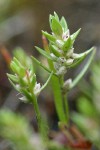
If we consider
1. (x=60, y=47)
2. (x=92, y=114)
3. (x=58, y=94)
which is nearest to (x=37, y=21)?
(x=92, y=114)

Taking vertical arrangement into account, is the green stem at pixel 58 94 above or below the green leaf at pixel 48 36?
below

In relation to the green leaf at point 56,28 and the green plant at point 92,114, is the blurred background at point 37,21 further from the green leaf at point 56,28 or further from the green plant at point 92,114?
the green leaf at point 56,28

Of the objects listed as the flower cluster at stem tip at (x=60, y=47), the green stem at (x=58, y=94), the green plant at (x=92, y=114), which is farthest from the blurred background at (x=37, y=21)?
the flower cluster at stem tip at (x=60, y=47)

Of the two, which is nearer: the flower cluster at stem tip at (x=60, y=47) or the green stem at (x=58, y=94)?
the flower cluster at stem tip at (x=60, y=47)

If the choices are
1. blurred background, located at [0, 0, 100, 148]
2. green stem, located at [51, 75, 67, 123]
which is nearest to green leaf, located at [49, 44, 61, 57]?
green stem, located at [51, 75, 67, 123]

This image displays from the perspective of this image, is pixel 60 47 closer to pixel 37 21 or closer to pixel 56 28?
pixel 56 28

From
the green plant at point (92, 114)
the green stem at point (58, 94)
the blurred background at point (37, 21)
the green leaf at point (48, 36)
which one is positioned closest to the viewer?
the green leaf at point (48, 36)

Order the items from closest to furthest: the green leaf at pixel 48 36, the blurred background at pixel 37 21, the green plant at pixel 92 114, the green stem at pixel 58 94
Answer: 1. the green leaf at pixel 48 36
2. the green stem at pixel 58 94
3. the green plant at pixel 92 114
4. the blurred background at pixel 37 21

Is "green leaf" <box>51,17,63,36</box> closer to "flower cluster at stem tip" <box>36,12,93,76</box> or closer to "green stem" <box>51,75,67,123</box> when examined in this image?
"flower cluster at stem tip" <box>36,12,93,76</box>

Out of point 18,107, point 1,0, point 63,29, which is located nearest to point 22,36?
point 1,0

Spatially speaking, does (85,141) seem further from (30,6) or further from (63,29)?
(30,6)
